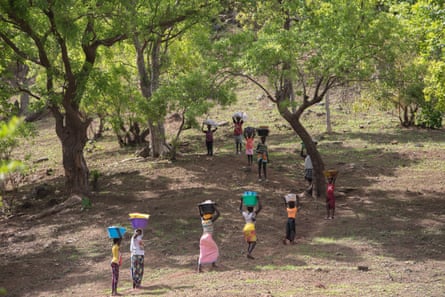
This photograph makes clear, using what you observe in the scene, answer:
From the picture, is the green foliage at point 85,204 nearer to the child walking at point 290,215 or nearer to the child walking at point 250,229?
the child walking at point 290,215

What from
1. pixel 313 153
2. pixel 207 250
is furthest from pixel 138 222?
pixel 313 153

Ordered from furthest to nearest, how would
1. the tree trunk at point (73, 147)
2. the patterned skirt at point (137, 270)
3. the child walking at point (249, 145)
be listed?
the child walking at point (249, 145) < the tree trunk at point (73, 147) < the patterned skirt at point (137, 270)

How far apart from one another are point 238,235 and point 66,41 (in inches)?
343

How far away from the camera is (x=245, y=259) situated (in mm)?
12227

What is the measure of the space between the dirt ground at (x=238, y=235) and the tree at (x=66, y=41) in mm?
2048

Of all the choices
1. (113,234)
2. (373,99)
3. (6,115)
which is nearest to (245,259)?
(113,234)

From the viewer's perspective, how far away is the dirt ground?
1049cm

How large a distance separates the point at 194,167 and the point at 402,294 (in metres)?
13.8

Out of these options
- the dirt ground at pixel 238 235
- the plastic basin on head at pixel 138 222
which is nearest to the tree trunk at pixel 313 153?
the dirt ground at pixel 238 235

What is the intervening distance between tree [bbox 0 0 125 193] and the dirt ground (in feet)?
6.72

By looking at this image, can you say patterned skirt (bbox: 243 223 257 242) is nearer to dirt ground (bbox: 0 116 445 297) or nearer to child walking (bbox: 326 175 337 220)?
dirt ground (bbox: 0 116 445 297)

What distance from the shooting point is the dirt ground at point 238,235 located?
1049 centimetres

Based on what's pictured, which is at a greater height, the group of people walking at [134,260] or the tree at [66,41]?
the tree at [66,41]

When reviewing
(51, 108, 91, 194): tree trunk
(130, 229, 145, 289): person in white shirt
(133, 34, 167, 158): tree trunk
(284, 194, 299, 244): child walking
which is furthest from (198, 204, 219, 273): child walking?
(133, 34, 167, 158): tree trunk
